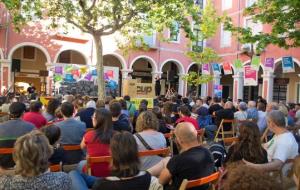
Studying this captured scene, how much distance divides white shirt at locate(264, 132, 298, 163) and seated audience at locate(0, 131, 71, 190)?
2858mm

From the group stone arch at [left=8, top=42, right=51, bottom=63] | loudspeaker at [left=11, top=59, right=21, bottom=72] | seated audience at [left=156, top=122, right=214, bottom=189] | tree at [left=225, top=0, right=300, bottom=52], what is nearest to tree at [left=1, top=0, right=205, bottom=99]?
tree at [left=225, top=0, right=300, bottom=52]

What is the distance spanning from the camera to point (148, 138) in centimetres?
525

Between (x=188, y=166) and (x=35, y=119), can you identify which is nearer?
(x=188, y=166)

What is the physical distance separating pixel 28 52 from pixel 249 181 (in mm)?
25259

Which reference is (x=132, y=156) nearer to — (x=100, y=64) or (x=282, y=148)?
(x=282, y=148)

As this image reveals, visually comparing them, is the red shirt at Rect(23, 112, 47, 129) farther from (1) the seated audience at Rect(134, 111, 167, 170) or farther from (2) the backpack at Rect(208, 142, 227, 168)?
(2) the backpack at Rect(208, 142, 227, 168)

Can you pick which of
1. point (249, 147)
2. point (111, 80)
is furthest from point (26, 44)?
point (249, 147)

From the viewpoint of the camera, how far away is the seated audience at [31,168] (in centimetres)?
312

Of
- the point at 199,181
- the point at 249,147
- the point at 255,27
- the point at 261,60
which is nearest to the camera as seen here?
the point at 199,181

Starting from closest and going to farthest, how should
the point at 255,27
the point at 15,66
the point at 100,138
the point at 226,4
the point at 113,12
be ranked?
the point at 100,138 < the point at 113,12 < the point at 15,66 < the point at 255,27 < the point at 226,4

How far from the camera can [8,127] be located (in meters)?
5.34

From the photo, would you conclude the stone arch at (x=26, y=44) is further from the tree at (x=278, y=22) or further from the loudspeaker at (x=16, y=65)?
the tree at (x=278, y=22)

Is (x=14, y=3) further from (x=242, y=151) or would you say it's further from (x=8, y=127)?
(x=242, y=151)

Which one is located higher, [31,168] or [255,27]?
[255,27]
